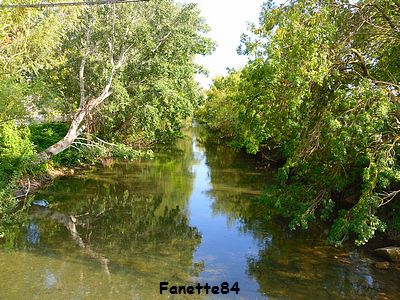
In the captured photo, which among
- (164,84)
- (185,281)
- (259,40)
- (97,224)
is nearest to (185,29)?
(164,84)

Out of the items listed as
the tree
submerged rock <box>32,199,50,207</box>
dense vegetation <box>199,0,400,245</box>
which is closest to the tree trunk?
the tree

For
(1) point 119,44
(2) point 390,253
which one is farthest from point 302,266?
(1) point 119,44

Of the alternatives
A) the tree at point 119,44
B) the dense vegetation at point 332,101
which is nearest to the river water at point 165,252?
the dense vegetation at point 332,101

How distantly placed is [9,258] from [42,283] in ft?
6.33

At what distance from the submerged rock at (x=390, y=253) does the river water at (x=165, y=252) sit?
0.53 metres

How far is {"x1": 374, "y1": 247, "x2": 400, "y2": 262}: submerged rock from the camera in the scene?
10.4 metres

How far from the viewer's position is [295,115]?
1022cm

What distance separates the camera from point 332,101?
34.6 feet

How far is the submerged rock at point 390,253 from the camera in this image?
10.4 metres

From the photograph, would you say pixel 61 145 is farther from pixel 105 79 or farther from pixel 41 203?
pixel 105 79

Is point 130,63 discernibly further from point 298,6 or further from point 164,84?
point 298,6

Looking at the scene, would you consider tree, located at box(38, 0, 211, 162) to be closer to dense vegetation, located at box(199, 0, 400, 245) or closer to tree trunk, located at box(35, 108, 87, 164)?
tree trunk, located at box(35, 108, 87, 164)

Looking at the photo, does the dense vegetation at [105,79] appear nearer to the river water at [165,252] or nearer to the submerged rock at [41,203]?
the submerged rock at [41,203]

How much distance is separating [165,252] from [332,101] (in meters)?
6.35
